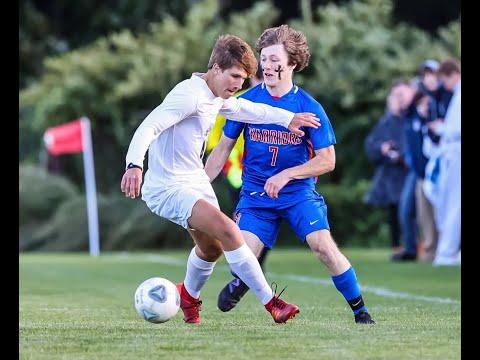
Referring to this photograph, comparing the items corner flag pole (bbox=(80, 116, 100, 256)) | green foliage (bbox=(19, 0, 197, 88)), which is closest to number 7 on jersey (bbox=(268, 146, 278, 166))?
corner flag pole (bbox=(80, 116, 100, 256))

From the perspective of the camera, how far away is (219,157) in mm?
8641

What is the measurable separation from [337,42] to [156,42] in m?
4.27

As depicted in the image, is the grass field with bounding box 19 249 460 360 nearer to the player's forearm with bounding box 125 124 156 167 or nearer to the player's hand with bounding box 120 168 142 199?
the player's hand with bounding box 120 168 142 199

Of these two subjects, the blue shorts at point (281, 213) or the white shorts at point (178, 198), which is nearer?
the white shorts at point (178, 198)

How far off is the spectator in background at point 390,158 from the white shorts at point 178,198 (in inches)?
389

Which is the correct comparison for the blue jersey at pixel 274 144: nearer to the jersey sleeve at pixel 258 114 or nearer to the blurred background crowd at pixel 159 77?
the jersey sleeve at pixel 258 114

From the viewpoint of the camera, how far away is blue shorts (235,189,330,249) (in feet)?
27.0

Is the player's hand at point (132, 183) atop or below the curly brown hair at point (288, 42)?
below

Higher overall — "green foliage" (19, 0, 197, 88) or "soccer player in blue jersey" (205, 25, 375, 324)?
"green foliage" (19, 0, 197, 88)

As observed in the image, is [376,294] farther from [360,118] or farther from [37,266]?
[360,118]

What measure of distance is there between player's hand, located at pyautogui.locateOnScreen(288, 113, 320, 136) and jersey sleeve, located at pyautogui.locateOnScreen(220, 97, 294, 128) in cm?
4

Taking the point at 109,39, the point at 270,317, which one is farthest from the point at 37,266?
the point at 109,39

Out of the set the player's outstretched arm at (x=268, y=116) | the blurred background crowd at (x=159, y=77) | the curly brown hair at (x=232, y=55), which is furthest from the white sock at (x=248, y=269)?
the blurred background crowd at (x=159, y=77)

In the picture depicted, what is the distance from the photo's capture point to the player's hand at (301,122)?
820cm
